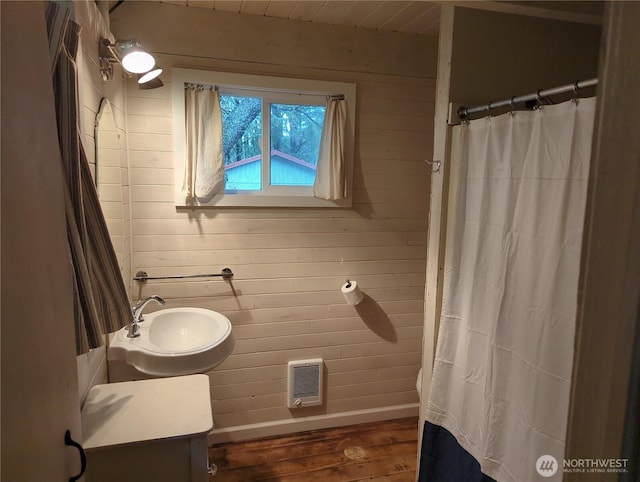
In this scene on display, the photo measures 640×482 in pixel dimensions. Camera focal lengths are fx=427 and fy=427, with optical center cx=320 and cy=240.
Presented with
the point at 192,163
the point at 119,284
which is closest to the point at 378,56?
the point at 192,163

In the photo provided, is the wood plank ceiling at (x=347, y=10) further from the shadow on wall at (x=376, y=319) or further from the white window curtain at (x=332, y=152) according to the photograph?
the shadow on wall at (x=376, y=319)

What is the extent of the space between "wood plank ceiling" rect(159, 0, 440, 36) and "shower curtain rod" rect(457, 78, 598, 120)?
77 cm

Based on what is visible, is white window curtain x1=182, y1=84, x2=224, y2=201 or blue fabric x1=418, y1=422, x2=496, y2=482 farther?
white window curtain x1=182, y1=84, x2=224, y2=201

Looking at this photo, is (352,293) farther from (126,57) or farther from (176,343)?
(126,57)

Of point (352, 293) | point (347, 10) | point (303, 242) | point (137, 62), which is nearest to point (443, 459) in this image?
point (352, 293)

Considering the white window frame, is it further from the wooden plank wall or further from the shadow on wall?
the shadow on wall

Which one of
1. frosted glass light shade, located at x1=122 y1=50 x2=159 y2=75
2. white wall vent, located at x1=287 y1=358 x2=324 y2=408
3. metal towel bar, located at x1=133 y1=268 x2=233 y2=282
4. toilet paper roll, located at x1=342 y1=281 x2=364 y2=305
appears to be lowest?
white wall vent, located at x1=287 y1=358 x2=324 y2=408

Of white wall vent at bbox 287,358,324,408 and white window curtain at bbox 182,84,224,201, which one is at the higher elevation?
white window curtain at bbox 182,84,224,201

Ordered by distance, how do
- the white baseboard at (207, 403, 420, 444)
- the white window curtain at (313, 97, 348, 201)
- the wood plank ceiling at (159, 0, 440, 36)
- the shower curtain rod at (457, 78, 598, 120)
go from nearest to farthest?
the shower curtain rod at (457, 78, 598, 120) → the wood plank ceiling at (159, 0, 440, 36) → the white window curtain at (313, 97, 348, 201) → the white baseboard at (207, 403, 420, 444)

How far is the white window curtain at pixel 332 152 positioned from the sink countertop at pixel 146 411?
1.34 m

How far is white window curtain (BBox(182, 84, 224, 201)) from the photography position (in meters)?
2.38

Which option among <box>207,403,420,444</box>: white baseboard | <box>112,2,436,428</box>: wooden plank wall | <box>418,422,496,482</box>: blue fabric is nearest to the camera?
<box>418,422,496,482</box>: blue fabric

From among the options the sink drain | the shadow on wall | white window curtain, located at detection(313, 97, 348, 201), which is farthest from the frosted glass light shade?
the sink drain

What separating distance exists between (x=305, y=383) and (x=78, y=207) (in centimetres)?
201
